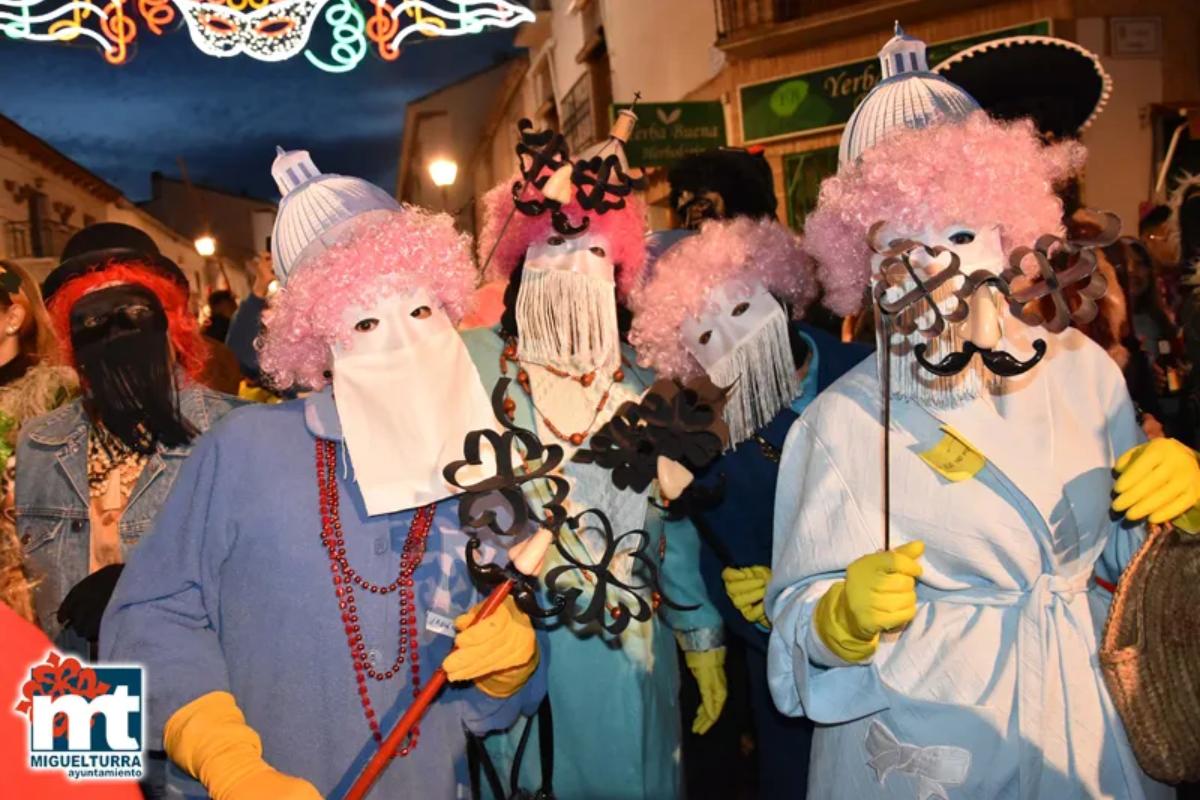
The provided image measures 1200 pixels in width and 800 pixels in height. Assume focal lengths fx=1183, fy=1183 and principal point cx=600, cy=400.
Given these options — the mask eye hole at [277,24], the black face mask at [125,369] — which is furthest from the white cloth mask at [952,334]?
the mask eye hole at [277,24]

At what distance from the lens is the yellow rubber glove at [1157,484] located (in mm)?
2236

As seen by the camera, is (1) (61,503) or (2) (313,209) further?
(1) (61,503)

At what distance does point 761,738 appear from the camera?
3.48 metres

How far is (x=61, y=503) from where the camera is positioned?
3.24 metres

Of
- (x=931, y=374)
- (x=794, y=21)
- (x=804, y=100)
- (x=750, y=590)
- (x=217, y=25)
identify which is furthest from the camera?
(x=804, y=100)

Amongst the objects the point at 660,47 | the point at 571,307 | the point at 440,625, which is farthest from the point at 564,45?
the point at 440,625

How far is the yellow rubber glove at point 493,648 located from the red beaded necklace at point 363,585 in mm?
132

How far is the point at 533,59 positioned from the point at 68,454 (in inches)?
807

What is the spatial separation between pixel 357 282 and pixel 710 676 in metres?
1.70

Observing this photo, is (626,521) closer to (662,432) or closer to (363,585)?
(662,432)

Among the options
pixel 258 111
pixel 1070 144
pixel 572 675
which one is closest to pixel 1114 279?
pixel 1070 144

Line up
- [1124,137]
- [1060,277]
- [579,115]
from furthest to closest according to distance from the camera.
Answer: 1. [579,115]
2. [1124,137]
3. [1060,277]

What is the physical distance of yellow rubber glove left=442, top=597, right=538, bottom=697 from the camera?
7.64 feet

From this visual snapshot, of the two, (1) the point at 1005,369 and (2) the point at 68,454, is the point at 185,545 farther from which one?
(1) the point at 1005,369
